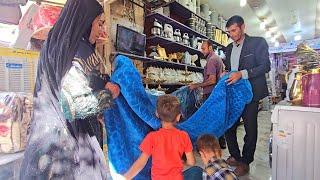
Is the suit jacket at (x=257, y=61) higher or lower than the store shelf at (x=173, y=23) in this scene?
lower

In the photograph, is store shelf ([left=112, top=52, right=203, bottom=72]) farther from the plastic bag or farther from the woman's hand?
the plastic bag

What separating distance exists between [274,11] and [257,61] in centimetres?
538

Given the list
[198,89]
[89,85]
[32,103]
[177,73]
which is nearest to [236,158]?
[198,89]

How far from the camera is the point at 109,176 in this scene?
1400mm

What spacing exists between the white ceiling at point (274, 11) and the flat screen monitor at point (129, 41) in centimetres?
260

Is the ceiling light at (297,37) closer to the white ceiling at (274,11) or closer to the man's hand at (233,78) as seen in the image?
the white ceiling at (274,11)

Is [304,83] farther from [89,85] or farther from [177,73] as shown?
[177,73]

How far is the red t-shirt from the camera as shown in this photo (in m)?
1.57

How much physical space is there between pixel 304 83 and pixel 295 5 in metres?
5.90

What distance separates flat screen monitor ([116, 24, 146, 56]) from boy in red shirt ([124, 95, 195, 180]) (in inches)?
40.3

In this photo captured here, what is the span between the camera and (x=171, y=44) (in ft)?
12.4

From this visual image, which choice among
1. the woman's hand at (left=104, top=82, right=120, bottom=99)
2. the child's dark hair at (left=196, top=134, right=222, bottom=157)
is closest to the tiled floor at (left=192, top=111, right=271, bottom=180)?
the child's dark hair at (left=196, top=134, right=222, bottom=157)

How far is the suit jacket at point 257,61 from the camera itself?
2.39 m

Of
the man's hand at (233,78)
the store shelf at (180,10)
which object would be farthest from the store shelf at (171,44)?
the man's hand at (233,78)
